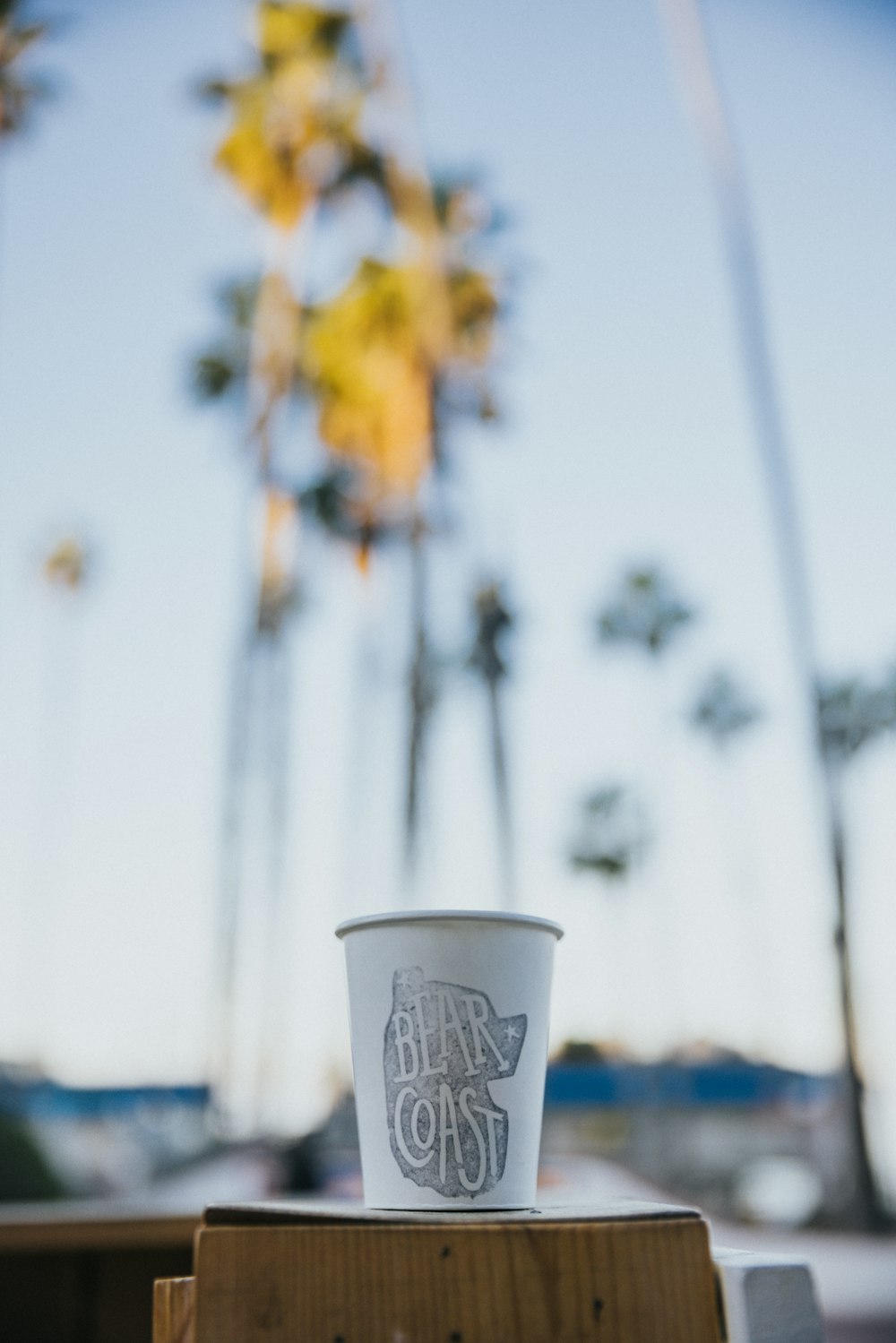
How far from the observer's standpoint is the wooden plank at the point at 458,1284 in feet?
2.59

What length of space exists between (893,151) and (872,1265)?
884 centimetres

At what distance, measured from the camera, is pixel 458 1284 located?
2.63 ft

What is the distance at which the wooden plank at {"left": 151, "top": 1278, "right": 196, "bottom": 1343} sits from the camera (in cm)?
88

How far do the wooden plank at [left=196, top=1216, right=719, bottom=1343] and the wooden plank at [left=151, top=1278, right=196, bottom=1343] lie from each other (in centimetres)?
8

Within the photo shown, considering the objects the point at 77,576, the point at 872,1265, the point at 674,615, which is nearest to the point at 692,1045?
the point at 674,615

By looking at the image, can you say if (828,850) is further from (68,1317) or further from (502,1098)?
(502,1098)

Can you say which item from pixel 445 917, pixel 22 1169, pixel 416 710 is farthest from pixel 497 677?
pixel 445 917

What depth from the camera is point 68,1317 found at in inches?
94.6

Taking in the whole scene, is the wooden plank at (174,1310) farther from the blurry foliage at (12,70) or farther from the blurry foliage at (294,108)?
the blurry foliage at (294,108)

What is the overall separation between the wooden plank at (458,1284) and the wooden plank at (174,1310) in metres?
0.08

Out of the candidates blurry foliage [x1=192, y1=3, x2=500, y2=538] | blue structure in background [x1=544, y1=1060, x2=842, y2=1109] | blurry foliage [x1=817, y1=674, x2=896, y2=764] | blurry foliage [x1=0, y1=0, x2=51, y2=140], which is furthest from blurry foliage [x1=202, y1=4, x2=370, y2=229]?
blue structure in background [x1=544, y1=1060, x2=842, y2=1109]

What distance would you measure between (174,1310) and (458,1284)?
242 mm

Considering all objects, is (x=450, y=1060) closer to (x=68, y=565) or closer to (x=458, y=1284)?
(x=458, y=1284)

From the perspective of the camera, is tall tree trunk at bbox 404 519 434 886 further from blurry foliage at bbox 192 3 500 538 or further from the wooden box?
the wooden box
